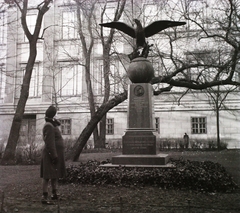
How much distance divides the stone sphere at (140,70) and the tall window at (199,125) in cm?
1695

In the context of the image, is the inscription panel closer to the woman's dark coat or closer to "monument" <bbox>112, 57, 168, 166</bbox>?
"monument" <bbox>112, 57, 168, 166</bbox>

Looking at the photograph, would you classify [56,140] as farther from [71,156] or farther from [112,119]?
[112,119]

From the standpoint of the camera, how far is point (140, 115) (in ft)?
34.6

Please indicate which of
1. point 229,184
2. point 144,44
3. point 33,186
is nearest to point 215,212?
point 229,184

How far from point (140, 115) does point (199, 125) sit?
1750cm

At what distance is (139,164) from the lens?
9.78m

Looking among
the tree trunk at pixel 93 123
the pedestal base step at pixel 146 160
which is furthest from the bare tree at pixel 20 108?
the pedestal base step at pixel 146 160

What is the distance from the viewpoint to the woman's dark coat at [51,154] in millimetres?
6211

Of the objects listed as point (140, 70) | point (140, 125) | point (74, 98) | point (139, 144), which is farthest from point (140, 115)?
point (74, 98)

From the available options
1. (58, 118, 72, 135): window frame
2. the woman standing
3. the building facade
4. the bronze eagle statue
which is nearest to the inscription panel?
the bronze eagle statue

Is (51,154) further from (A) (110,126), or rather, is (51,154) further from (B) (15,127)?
(A) (110,126)

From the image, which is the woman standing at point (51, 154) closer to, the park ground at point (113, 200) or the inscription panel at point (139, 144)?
the park ground at point (113, 200)

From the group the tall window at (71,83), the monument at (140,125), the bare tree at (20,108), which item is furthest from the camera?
the tall window at (71,83)

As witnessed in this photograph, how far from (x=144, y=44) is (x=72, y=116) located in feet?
60.7
